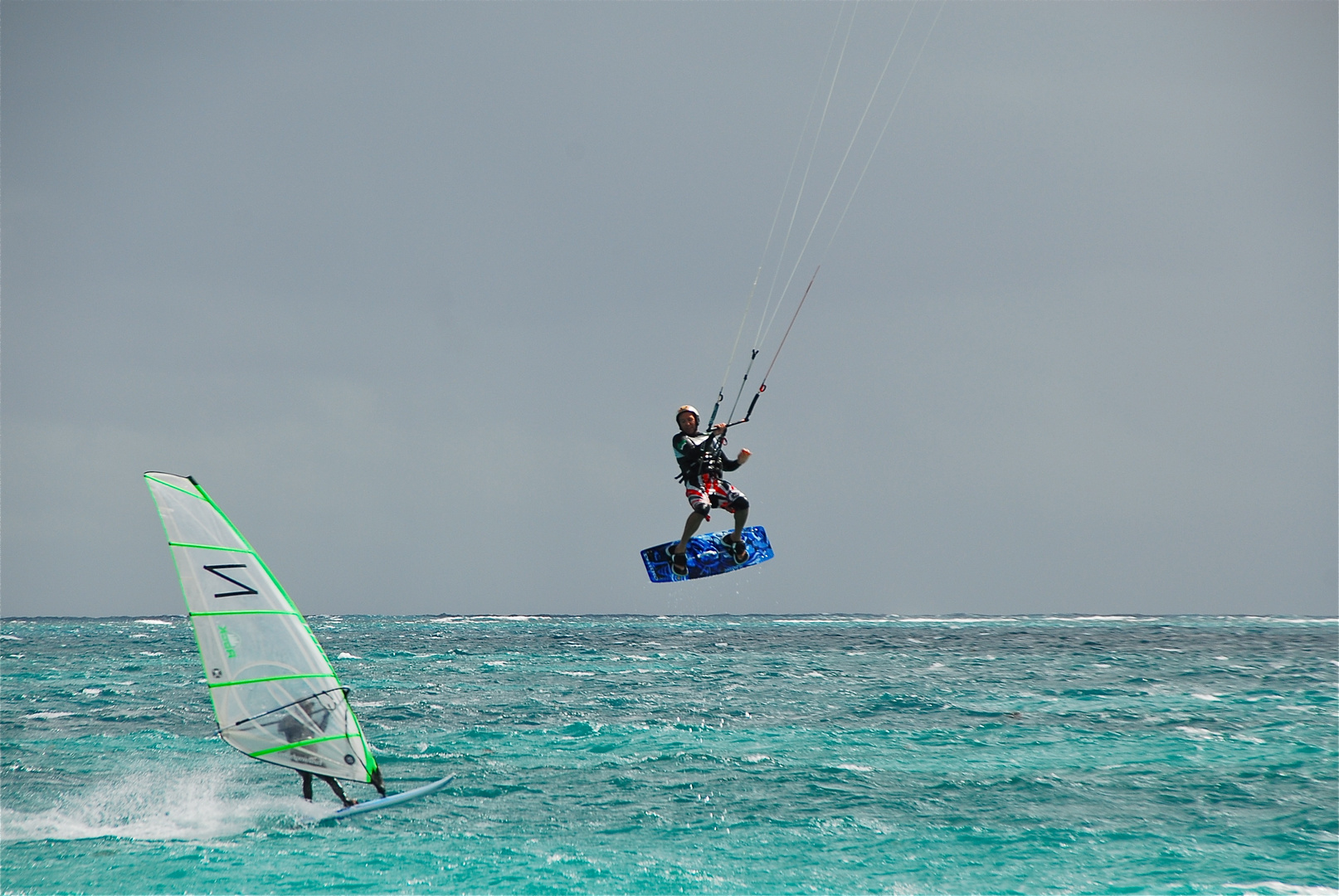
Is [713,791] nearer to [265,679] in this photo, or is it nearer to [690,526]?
[690,526]

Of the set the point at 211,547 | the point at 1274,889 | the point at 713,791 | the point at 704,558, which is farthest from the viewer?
the point at 713,791

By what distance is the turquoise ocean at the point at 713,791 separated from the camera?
Answer: 47.0ft

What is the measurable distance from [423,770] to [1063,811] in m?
13.5

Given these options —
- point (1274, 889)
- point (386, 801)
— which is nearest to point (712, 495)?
point (386, 801)

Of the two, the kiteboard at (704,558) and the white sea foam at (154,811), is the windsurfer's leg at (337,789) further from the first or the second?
the kiteboard at (704,558)

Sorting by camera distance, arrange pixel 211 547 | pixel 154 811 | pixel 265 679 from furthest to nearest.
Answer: pixel 154 811 → pixel 265 679 → pixel 211 547

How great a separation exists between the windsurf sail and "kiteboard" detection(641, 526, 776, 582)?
5767 mm

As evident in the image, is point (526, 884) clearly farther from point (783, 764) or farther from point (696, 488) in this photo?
point (783, 764)

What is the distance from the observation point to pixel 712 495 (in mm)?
14742

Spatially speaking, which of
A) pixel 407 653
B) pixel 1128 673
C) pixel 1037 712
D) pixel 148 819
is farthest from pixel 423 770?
pixel 407 653

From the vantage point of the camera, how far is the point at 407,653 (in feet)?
187

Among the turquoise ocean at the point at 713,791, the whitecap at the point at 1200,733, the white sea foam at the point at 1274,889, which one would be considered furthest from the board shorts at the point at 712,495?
the whitecap at the point at 1200,733

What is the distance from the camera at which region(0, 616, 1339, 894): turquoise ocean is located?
1433 centimetres

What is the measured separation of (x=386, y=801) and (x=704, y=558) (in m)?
7.69
